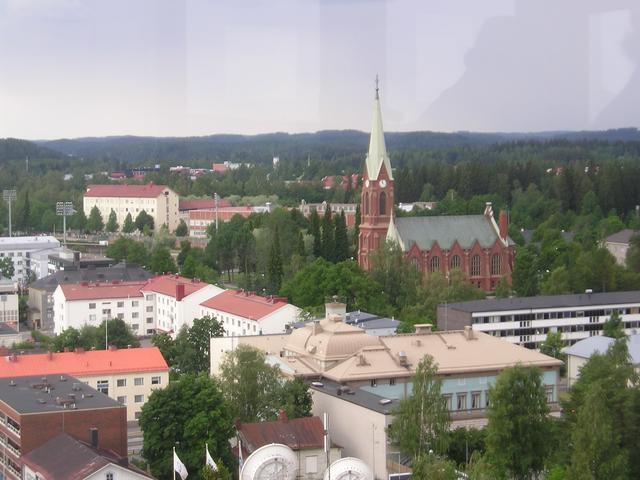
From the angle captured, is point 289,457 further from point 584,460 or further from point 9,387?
point 9,387

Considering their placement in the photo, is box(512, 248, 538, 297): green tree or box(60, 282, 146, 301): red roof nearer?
box(512, 248, 538, 297): green tree

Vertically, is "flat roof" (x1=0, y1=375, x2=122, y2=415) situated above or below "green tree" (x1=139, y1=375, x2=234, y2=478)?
above

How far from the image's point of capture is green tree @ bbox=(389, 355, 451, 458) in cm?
1203

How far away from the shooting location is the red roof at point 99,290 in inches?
916

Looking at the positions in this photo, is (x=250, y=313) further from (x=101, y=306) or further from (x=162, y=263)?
(x=162, y=263)

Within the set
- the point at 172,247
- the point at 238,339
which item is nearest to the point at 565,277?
the point at 238,339

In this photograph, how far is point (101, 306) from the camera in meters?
23.3

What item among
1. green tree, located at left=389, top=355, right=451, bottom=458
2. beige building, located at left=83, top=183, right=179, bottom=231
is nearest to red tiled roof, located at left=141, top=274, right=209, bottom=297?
green tree, located at left=389, top=355, right=451, bottom=458

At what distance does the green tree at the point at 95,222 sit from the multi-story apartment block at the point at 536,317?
83.5 feet

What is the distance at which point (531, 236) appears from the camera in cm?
3167

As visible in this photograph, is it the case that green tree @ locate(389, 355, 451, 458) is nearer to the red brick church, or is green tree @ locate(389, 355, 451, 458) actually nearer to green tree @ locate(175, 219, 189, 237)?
the red brick church

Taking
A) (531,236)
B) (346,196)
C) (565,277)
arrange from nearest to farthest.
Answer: (565,277), (531,236), (346,196)

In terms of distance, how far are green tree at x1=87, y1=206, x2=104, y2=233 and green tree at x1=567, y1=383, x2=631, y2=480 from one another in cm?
3379

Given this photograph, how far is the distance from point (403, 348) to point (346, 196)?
1212 inches
